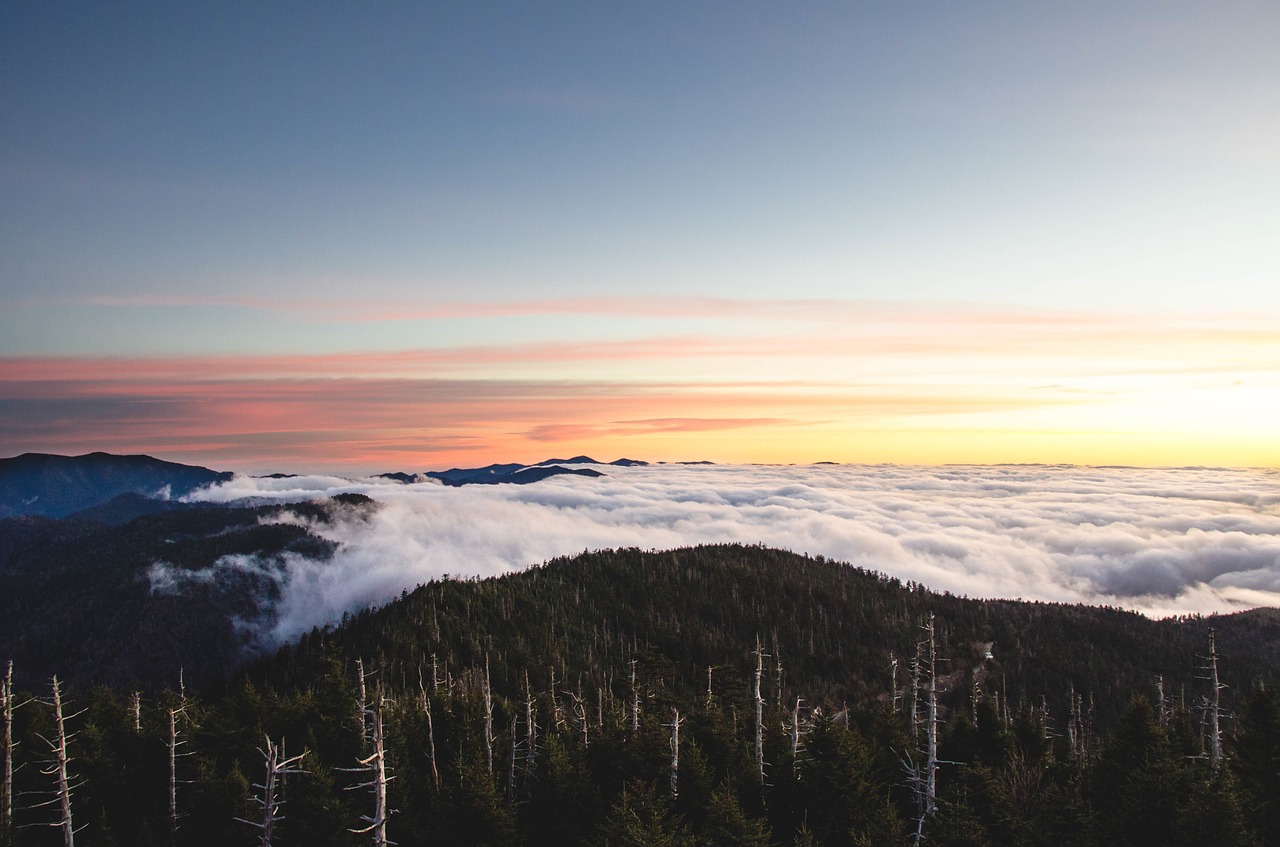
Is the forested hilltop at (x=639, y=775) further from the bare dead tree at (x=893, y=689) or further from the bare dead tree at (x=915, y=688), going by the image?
the bare dead tree at (x=893, y=689)

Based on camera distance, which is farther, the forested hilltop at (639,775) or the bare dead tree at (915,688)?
the bare dead tree at (915,688)

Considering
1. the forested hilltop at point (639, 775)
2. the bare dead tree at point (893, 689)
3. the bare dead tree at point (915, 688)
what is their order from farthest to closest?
the bare dead tree at point (893, 689), the bare dead tree at point (915, 688), the forested hilltop at point (639, 775)

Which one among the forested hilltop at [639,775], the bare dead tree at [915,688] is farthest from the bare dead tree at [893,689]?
the forested hilltop at [639,775]

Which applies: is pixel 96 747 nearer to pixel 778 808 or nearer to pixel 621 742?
pixel 621 742

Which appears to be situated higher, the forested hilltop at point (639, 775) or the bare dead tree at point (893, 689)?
the forested hilltop at point (639, 775)

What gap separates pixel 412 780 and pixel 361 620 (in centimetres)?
15479

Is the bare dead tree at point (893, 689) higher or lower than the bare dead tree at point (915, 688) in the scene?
lower

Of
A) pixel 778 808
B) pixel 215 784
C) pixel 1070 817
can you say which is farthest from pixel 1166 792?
pixel 215 784

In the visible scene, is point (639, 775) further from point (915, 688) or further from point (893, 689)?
point (893, 689)

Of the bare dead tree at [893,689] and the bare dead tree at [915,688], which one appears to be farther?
the bare dead tree at [893,689]

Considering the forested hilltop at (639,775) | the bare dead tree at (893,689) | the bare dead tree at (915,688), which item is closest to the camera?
the forested hilltop at (639,775)

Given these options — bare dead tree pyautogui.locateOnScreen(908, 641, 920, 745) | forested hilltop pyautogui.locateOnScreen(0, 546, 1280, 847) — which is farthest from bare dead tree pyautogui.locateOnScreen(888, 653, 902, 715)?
forested hilltop pyautogui.locateOnScreen(0, 546, 1280, 847)

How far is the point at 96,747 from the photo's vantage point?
51.2m

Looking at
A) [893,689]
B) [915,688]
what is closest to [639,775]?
[915,688]
